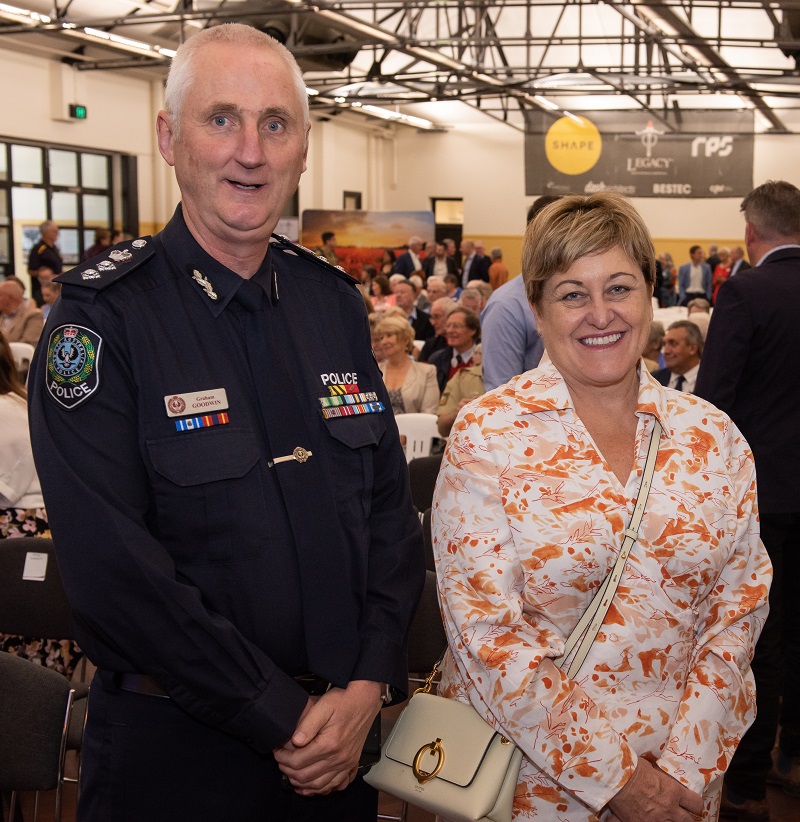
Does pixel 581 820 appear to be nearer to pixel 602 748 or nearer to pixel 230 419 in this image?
pixel 602 748

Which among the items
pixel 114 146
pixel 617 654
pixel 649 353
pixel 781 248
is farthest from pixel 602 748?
pixel 114 146

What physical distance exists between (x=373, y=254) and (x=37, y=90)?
18.0ft

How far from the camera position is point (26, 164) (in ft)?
46.1

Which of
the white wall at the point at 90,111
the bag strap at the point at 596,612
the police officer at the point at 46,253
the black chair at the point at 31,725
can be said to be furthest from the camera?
the white wall at the point at 90,111

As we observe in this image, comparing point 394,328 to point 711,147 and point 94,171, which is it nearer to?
point 711,147

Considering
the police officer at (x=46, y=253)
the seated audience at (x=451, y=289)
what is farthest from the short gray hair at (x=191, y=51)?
the police officer at (x=46, y=253)

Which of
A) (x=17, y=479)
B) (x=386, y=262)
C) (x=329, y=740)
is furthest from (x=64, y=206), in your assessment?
(x=329, y=740)

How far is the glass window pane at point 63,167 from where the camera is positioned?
47.8ft

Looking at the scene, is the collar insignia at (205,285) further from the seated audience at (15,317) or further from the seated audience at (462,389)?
the seated audience at (15,317)

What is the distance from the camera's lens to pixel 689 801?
1770 mm

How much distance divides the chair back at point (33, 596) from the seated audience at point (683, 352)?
12.0 ft

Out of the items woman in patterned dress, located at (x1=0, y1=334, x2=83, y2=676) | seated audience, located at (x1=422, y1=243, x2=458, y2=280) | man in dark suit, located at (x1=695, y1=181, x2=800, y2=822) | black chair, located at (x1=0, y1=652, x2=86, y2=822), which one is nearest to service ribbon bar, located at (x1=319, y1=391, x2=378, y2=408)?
black chair, located at (x1=0, y1=652, x2=86, y2=822)

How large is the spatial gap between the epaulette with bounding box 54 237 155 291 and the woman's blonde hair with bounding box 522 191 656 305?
72 centimetres

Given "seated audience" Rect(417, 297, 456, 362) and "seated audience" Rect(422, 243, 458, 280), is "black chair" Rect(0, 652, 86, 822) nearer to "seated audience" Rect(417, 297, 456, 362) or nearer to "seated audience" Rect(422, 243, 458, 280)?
"seated audience" Rect(417, 297, 456, 362)
